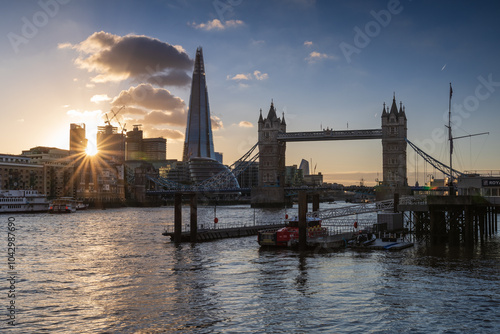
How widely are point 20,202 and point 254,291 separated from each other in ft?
427

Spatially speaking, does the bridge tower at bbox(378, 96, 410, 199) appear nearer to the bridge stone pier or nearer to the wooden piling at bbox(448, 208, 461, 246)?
the bridge stone pier

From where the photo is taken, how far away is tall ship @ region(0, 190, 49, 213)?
472 ft

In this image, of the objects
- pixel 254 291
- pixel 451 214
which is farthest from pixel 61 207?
pixel 254 291

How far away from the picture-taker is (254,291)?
34.9m

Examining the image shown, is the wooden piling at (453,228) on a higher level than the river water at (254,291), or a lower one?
higher

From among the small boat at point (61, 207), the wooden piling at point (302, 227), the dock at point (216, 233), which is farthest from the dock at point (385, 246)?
the small boat at point (61, 207)

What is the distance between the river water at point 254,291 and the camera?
27.6 metres

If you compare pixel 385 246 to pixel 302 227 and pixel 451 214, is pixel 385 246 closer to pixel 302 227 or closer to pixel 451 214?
pixel 302 227

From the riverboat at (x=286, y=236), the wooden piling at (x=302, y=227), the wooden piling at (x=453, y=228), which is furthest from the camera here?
the wooden piling at (x=453, y=228)

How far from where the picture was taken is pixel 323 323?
2766 cm

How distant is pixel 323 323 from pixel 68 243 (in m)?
47.3

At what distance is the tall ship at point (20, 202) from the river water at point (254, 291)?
96605mm

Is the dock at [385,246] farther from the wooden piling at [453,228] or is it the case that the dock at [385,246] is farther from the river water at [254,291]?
the wooden piling at [453,228]

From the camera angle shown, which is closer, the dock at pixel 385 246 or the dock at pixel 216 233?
the dock at pixel 385 246
